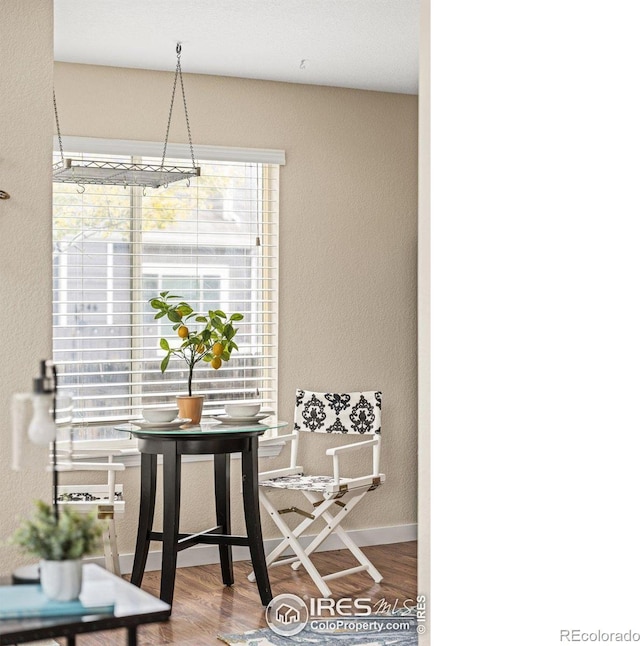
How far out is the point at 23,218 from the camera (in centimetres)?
317

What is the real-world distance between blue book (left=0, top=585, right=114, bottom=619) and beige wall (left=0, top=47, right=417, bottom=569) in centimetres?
297

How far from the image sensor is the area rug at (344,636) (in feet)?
11.9

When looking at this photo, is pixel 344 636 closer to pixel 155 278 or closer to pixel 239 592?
pixel 239 592

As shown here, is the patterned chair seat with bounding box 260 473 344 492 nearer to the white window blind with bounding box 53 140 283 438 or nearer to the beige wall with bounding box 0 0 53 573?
the white window blind with bounding box 53 140 283 438

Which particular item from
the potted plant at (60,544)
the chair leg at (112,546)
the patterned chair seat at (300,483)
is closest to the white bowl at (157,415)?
the chair leg at (112,546)

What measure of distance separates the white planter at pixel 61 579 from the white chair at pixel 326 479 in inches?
104

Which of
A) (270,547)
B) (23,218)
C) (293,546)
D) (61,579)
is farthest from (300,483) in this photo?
(61,579)

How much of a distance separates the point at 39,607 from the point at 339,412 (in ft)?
10.7

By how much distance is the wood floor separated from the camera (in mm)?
3760
